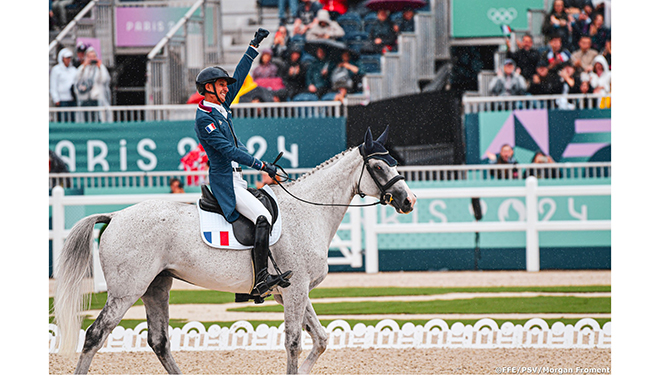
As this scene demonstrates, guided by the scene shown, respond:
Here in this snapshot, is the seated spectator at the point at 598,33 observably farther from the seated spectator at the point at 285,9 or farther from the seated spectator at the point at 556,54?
the seated spectator at the point at 285,9

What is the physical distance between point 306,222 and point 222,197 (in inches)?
21.8

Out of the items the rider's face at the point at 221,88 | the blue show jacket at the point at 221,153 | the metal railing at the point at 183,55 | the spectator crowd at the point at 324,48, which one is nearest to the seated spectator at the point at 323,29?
the spectator crowd at the point at 324,48

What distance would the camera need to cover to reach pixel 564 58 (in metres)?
10.0

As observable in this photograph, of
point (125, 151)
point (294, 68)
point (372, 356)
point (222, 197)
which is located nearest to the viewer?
point (222, 197)

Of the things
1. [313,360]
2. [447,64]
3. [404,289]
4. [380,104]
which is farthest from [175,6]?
[313,360]

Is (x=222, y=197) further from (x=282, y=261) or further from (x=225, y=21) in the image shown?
(x=225, y=21)

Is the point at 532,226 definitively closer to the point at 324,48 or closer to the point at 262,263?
the point at 324,48

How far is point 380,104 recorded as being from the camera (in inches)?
388

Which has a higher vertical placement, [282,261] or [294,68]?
[294,68]

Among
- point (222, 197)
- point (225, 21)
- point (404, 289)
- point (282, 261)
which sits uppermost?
point (225, 21)

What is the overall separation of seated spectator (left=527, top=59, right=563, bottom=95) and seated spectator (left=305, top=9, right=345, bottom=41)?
10.4ft

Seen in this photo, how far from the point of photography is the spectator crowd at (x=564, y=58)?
9.91 metres

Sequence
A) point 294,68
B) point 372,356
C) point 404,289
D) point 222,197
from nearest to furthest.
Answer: point 222,197, point 372,356, point 404,289, point 294,68

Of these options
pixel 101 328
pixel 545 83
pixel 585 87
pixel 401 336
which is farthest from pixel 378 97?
pixel 101 328
